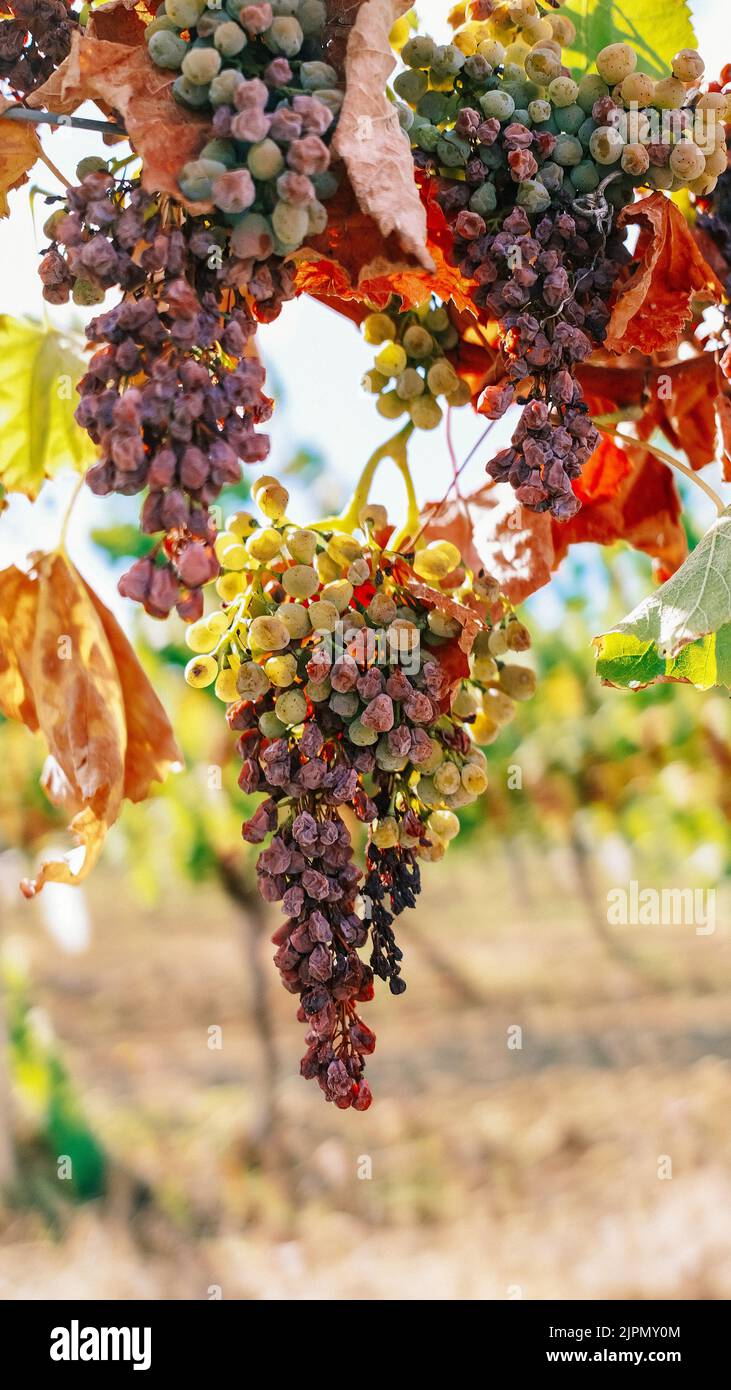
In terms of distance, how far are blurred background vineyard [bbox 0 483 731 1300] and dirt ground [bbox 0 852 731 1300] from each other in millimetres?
14

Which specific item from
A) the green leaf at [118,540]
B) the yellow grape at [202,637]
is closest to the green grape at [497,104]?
the yellow grape at [202,637]

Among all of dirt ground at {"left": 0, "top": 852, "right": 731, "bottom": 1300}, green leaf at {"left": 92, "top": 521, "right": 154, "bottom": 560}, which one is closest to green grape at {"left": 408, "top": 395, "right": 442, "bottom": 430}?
dirt ground at {"left": 0, "top": 852, "right": 731, "bottom": 1300}

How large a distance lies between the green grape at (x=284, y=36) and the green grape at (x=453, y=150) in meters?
0.09

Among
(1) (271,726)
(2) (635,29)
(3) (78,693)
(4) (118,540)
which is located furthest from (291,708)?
(4) (118,540)

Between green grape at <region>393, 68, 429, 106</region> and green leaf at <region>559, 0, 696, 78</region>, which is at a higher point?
green leaf at <region>559, 0, 696, 78</region>

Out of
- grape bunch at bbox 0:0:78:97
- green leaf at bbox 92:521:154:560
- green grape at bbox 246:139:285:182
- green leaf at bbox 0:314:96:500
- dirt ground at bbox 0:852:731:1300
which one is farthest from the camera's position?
dirt ground at bbox 0:852:731:1300

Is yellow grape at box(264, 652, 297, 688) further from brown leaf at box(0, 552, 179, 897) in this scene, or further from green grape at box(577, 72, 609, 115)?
green grape at box(577, 72, 609, 115)

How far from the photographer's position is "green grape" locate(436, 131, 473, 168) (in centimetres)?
53

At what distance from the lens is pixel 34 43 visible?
553 mm

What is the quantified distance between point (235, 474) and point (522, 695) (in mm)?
336

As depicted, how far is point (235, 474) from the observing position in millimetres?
460
